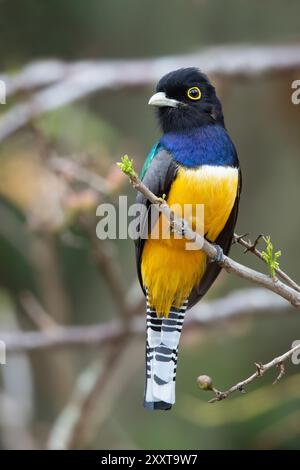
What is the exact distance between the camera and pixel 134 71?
22.3 ft

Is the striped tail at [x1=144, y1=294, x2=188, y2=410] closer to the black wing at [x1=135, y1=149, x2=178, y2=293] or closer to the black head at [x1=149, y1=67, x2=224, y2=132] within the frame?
the black wing at [x1=135, y1=149, x2=178, y2=293]

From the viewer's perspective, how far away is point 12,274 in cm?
778

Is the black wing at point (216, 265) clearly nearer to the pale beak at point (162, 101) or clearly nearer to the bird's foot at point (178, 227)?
the pale beak at point (162, 101)

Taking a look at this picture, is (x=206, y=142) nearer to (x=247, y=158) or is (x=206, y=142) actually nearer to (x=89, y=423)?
(x=89, y=423)

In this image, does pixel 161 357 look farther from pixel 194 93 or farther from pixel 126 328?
→ pixel 126 328

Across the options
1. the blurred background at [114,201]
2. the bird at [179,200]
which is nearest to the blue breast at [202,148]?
the bird at [179,200]

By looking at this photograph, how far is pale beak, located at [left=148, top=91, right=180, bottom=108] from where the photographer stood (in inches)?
161

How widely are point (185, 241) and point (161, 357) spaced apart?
21.3 inches

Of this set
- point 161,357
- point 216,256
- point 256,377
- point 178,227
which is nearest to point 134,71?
point 161,357

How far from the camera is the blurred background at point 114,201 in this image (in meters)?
6.01

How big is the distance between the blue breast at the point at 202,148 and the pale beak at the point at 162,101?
14cm

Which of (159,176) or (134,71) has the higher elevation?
(134,71)

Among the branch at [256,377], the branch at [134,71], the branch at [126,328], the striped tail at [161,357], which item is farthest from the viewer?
the branch at [134,71]

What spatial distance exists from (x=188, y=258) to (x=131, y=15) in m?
4.53
